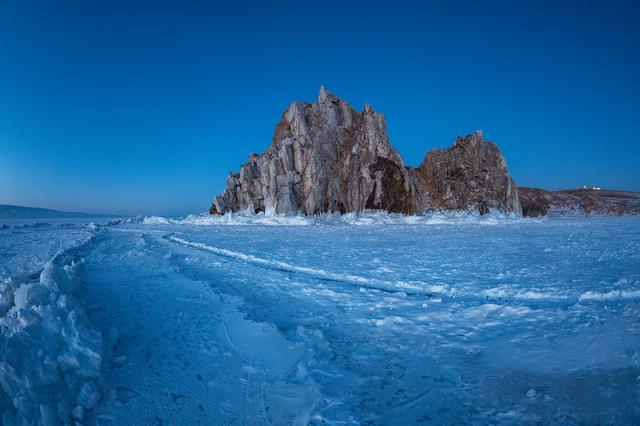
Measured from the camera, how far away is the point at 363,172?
41406 millimetres

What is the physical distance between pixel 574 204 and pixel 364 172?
4486 cm

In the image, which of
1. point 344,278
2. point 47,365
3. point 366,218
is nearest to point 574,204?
point 366,218

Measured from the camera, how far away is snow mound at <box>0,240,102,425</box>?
252 cm

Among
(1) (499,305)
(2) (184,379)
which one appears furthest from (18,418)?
(1) (499,305)

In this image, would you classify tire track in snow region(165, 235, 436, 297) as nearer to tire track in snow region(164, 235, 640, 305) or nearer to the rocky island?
tire track in snow region(164, 235, 640, 305)

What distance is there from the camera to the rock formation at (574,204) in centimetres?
5428

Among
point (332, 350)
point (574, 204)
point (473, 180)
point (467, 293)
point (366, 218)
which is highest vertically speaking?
point (473, 180)

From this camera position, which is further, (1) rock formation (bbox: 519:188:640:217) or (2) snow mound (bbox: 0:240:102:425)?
(1) rock formation (bbox: 519:188:640:217)

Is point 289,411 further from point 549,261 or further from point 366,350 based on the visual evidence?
point 549,261

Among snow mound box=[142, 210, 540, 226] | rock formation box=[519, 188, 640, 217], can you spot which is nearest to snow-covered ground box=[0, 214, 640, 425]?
snow mound box=[142, 210, 540, 226]

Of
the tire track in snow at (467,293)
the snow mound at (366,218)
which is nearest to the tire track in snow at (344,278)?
the tire track in snow at (467,293)

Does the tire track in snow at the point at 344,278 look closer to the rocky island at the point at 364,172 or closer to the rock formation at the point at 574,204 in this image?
the rocky island at the point at 364,172

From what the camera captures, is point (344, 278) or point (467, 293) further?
point (344, 278)

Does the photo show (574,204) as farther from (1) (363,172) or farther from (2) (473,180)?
(1) (363,172)
